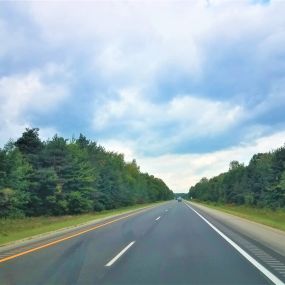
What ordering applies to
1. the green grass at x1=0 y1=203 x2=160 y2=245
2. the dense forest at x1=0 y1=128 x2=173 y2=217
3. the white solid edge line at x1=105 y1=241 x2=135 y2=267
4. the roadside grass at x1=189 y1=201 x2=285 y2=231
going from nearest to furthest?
the white solid edge line at x1=105 y1=241 x2=135 y2=267 < the green grass at x1=0 y1=203 x2=160 y2=245 < the roadside grass at x1=189 y1=201 x2=285 y2=231 < the dense forest at x1=0 y1=128 x2=173 y2=217

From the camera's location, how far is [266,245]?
18.6 metres

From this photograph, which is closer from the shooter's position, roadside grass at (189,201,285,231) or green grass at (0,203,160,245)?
green grass at (0,203,160,245)

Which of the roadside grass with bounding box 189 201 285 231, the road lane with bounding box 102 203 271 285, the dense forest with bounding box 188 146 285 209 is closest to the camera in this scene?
the road lane with bounding box 102 203 271 285

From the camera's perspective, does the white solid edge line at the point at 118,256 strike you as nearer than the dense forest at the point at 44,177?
Yes

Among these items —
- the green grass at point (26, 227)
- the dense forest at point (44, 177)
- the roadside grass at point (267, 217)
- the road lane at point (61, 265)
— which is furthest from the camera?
the dense forest at point (44, 177)

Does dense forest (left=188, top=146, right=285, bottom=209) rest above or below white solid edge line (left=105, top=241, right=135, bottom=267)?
above

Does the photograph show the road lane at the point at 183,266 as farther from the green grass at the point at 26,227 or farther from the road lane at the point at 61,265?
the green grass at the point at 26,227

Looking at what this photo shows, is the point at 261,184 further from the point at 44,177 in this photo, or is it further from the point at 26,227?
the point at 26,227

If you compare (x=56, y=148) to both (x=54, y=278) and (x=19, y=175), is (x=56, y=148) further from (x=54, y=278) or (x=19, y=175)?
(x=54, y=278)

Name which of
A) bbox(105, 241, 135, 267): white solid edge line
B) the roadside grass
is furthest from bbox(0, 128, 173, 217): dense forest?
bbox(105, 241, 135, 267): white solid edge line

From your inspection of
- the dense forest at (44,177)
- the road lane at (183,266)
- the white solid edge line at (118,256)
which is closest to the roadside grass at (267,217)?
the road lane at (183,266)

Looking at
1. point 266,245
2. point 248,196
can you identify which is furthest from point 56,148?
point 248,196

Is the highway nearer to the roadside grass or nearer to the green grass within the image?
the green grass

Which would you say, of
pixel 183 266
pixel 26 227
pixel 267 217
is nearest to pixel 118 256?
pixel 183 266
